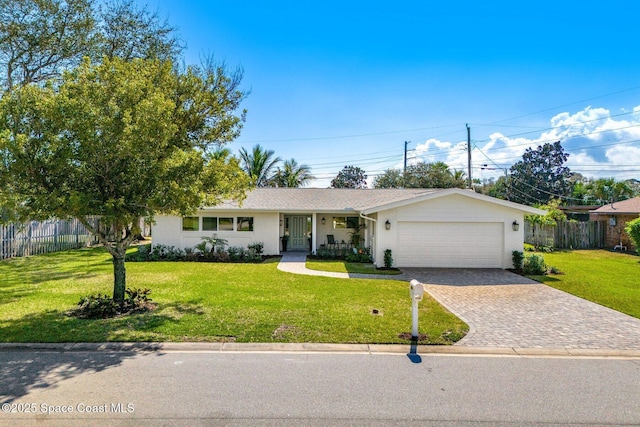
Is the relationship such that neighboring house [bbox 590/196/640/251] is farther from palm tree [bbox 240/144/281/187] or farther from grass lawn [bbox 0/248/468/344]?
palm tree [bbox 240/144/281/187]

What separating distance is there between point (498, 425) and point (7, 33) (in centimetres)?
2229

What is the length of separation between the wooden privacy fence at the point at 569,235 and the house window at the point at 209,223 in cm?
1872

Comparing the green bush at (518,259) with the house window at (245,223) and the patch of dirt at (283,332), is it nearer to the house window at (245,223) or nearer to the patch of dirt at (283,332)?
the patch of dirt at (283,332)

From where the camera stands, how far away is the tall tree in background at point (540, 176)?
49.0 metres

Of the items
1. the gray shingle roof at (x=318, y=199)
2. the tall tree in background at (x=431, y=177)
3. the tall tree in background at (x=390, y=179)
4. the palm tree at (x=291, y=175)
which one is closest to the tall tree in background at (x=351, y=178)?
the tall tree in background at (x=390, y=179)

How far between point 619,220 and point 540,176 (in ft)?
104

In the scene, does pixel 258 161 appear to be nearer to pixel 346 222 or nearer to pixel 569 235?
pixel 346 222

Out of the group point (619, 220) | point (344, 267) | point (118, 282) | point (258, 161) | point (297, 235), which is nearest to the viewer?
point (118, 282)

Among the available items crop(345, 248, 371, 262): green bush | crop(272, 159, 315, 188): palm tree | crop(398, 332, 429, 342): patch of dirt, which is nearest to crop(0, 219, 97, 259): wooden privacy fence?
crop(345, 248, 371, 262): green bush

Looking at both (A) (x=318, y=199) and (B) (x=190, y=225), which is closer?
(B) (x=190, y=225)

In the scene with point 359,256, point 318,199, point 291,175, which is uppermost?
point 291,175

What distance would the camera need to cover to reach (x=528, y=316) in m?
8.01

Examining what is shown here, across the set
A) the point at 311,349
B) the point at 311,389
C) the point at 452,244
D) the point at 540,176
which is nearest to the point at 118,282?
the point at 311,349

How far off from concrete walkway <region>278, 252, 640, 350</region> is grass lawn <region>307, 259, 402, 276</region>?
2.47ft
